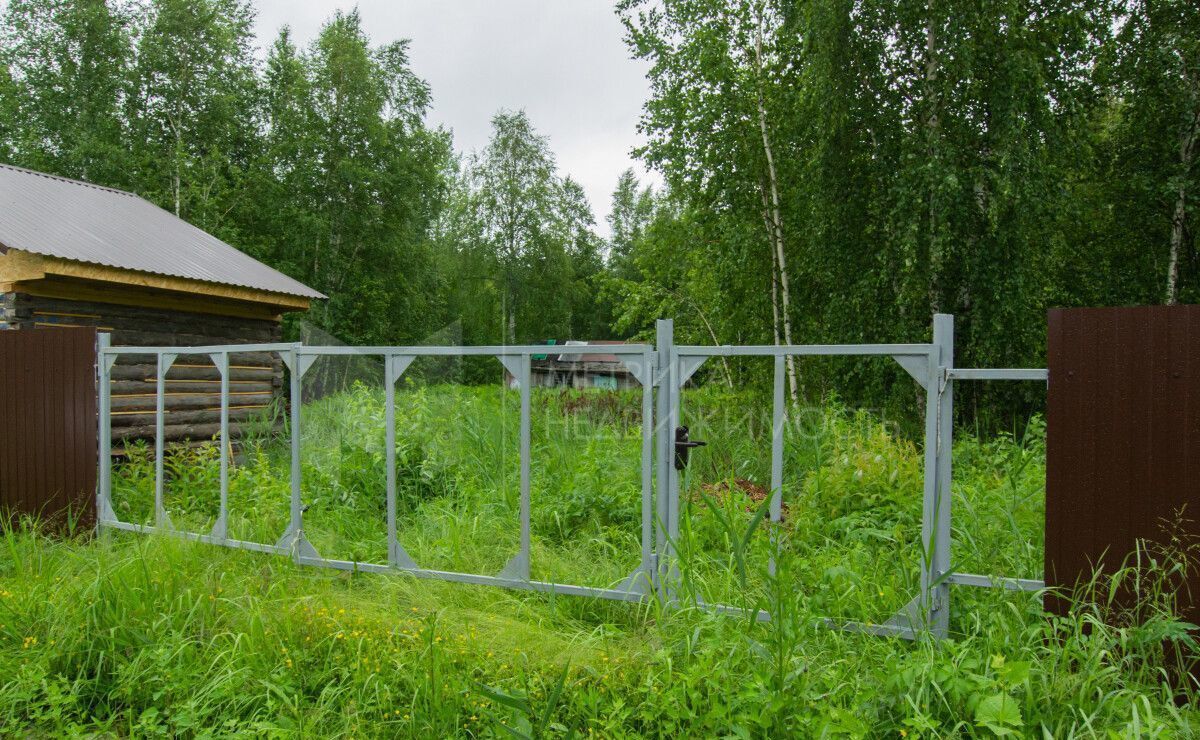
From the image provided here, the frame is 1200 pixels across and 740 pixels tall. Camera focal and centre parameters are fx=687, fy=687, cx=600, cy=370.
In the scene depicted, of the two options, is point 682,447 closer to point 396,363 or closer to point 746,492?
point 396,363

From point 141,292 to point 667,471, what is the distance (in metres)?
6.61

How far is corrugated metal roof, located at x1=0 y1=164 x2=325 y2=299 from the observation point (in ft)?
21.0

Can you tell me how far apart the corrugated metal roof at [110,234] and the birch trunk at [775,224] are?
21.0 feet

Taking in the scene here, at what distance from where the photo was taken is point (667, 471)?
10.0 feet

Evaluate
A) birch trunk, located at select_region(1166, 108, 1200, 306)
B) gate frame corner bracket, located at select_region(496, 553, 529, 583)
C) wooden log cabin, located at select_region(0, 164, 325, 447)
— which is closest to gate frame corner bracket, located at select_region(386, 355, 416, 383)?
gate frame corner bracket, located at select_region(496, 553, 529, 583)

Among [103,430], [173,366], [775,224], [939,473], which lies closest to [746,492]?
[939,473]

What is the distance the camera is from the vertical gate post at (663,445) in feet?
9.96

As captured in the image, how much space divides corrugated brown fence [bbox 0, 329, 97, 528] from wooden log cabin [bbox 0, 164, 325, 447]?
86 centimetres

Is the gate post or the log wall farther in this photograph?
the log wall

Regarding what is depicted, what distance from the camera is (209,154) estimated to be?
55.9ft

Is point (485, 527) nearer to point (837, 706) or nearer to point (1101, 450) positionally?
point (837, 706)

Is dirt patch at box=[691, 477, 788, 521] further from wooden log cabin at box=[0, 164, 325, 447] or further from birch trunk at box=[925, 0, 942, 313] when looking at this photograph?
wooden log cabin at box=[0, 164, 325, 447]

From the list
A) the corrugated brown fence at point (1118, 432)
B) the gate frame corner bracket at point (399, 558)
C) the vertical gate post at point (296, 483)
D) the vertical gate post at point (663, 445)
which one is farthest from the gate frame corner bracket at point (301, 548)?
the corrugated brown fence at point (1118, 432)

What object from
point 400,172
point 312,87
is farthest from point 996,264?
point 312,87
